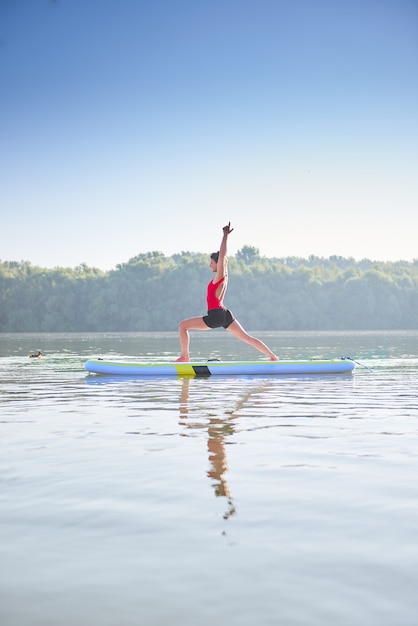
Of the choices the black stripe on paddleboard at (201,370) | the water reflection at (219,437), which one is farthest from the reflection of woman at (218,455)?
the black stripe on paddleboard at (201,370)

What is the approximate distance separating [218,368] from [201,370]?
1.10 feet

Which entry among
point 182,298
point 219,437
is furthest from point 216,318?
point 182,298

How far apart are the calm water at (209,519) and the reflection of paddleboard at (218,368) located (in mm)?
5947

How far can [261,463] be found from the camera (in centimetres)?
619

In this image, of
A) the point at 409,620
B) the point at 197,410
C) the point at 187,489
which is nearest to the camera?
the point at 409,620

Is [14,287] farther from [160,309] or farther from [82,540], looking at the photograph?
[82,540]

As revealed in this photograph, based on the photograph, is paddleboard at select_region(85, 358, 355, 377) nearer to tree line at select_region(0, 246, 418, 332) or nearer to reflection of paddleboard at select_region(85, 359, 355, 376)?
reflection of paddleboard at select_region(85, 359, 355, 376)

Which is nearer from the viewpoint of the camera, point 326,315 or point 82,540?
point 82,540

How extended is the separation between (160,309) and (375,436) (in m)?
112

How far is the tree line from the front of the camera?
11444 cm

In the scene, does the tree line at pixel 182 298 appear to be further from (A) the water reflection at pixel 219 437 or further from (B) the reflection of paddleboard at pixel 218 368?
(A) the water reflection at pixel 219 437

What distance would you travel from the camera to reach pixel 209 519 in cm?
450

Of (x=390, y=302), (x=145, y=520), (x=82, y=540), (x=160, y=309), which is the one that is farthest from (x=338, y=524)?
(x=390, y=302)

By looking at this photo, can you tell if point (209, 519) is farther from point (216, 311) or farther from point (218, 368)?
point (218, 368)
